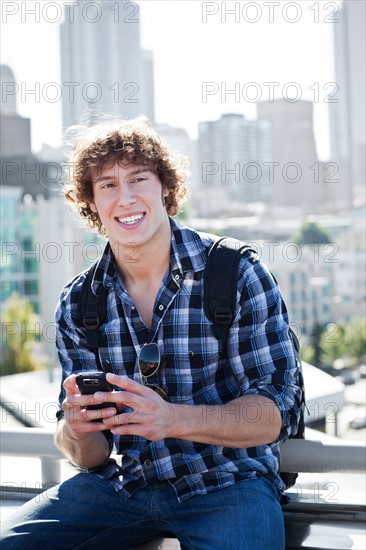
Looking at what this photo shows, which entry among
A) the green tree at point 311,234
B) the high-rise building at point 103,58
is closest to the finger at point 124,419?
the green tree at point 311,234

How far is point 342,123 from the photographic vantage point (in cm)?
6041

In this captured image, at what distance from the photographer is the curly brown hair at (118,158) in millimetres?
1759

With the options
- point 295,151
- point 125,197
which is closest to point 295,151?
point 295,151

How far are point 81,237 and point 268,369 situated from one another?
177ft

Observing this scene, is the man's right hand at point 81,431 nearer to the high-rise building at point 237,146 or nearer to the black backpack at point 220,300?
the black backpack at point 220,300

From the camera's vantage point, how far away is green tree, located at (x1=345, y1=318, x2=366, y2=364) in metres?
51.7

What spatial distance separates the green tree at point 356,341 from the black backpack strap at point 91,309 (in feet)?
167

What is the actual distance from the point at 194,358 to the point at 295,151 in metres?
62.2

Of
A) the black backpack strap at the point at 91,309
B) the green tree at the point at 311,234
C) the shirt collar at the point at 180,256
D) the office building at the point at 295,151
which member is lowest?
the black backpack strap at the point at 91,309

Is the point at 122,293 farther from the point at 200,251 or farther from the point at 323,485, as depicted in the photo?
the point at 323,485

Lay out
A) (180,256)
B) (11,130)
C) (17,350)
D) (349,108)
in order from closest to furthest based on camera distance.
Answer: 1. (180,256)
2. (17,350)
3. (349,108)
4. (11,130)

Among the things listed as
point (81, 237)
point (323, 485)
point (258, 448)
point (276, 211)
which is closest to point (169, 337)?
point (258, 448)

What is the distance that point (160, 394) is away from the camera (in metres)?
1.64

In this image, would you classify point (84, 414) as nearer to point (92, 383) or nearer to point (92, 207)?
point (92, 383)
